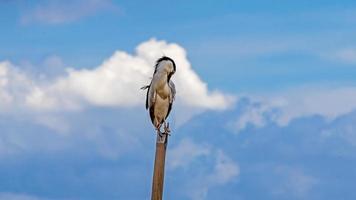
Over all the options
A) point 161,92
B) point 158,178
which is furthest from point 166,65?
point 158,178

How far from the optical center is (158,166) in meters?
14.6

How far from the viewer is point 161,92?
17.2 metres

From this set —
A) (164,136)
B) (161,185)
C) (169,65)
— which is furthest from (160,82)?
(161,185)

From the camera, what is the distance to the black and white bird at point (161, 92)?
1642 centimetres

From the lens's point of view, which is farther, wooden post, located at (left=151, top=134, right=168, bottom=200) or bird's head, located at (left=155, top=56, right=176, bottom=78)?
bird's head, located at (left=155, top=56, right=176, bottom=78)

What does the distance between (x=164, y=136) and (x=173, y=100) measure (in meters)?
2.46

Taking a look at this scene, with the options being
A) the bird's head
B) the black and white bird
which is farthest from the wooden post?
the bird's head

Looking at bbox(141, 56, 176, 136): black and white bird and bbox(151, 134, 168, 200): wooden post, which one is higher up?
bbox(141, 56, 176, 136): black and white bird

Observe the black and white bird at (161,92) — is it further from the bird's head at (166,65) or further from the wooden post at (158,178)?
the wooden post at (158,178)

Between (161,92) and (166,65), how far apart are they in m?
1.04

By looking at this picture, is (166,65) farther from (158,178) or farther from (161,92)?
(158,178)

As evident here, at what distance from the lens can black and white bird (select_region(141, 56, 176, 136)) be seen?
16422mm

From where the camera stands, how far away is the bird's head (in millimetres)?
16297

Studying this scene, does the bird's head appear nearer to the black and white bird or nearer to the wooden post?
the black and white bird
